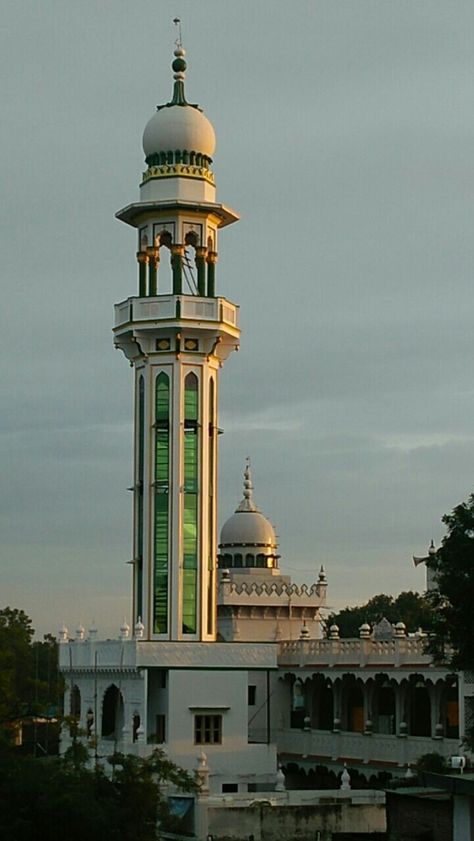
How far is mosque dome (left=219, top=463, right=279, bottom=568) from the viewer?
254ft

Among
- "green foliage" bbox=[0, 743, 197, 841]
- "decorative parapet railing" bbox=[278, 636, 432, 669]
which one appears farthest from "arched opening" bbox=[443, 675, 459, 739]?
"green foliage" bbox=[0, 743, 197, 841]

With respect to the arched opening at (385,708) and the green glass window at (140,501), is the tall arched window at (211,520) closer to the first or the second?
the green glass window at (140,501)

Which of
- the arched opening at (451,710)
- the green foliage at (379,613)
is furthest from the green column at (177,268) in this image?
the green foliage at (379,613)

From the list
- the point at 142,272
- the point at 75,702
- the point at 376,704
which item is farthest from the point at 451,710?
the point at 142,272

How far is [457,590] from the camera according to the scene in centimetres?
4403

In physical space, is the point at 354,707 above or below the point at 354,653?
below

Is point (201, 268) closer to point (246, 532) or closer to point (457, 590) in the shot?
point (246, 532)

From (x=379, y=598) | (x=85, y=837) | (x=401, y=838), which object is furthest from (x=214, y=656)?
(x=379, y=598)

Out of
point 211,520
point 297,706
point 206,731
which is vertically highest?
point 211,520

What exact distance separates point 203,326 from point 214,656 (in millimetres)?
12717

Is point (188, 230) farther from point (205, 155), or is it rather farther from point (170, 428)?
point (170, 428)

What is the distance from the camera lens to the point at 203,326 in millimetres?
64500

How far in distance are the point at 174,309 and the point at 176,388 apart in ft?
10.1

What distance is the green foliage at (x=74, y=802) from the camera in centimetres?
3859
